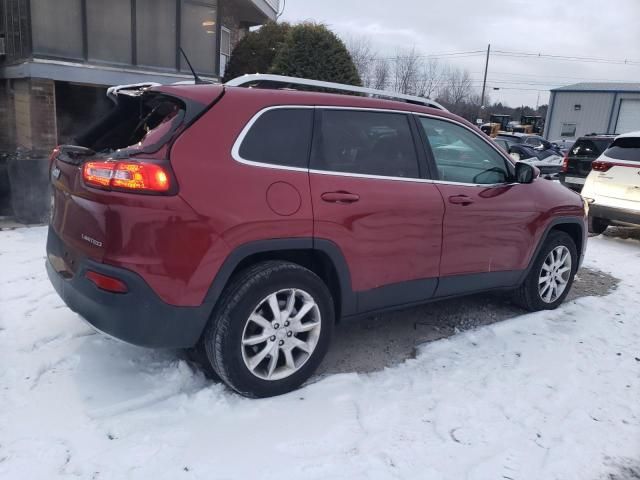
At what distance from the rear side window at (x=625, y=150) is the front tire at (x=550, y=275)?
388 centimetres

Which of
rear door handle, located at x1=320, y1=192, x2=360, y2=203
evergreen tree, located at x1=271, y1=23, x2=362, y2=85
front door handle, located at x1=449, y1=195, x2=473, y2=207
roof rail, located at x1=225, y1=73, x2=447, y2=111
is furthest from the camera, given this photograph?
evergreen tree, located at x1=271, y1=23, x2=362, y2=85

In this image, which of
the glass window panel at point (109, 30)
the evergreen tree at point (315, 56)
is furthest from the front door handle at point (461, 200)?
the glass window panel at point (109, 30)

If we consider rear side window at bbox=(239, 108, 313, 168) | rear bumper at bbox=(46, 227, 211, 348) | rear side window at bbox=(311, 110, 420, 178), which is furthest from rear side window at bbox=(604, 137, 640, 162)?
rear bumper at bbox=(46, 227, 211, 348)

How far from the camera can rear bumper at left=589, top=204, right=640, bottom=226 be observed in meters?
7.64

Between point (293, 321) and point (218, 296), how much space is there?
51 centimetres

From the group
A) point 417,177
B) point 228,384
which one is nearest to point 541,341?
point 417,177

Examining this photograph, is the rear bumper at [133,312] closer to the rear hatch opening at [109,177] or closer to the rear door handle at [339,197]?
the rear hatch opening at [109,177]

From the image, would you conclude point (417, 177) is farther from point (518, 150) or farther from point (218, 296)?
point (518, 150)

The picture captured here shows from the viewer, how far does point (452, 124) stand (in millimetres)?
4059

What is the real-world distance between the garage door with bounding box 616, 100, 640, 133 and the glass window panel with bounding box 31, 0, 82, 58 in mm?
34605

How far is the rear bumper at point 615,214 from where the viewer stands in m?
7.64

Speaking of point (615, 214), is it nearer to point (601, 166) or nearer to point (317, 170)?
point (601, 166)

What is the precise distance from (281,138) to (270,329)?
113 centimetres

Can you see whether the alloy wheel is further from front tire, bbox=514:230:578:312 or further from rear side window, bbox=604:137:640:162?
rear side window, bbox=604:137:640:162
